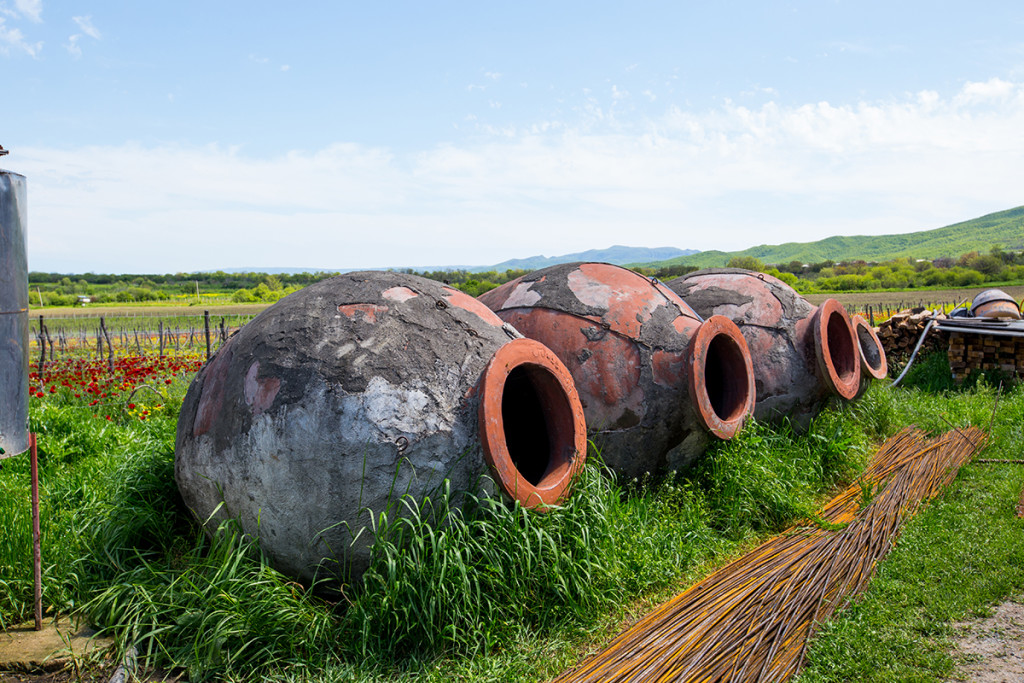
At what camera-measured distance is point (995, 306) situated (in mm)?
9250

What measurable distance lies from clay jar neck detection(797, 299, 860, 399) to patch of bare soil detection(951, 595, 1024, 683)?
263 cm

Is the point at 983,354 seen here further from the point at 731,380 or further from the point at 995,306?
the point at 731,380

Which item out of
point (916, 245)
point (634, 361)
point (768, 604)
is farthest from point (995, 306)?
point (916, 245)

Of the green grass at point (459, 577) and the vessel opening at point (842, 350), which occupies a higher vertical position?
the vessel opening at point (842, 350)

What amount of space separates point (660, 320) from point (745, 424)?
1.15 m

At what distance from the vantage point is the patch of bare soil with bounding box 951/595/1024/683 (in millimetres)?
3225

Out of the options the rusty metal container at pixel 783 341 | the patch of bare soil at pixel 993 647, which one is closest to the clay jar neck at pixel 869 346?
the rusty metal container at pixel 783 341

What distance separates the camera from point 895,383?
31.2ft

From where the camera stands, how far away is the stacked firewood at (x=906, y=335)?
10.3 m

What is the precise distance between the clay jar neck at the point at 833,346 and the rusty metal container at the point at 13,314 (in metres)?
5.92

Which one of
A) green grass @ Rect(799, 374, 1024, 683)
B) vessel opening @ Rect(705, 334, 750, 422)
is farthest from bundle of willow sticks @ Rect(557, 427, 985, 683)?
vessel opening @ Rect(705, 334, 750, 422)

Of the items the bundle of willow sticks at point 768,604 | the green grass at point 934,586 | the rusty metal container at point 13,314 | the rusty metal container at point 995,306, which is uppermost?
the rusty metal container at point 13,314

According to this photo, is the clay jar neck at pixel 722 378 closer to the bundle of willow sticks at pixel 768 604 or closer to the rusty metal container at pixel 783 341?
the rusty metal container at pixel 783 341

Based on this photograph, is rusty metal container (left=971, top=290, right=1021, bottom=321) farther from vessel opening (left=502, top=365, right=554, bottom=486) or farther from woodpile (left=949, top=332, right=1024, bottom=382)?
vessel opening (left=502, top=365, right=554, bottom=486)
